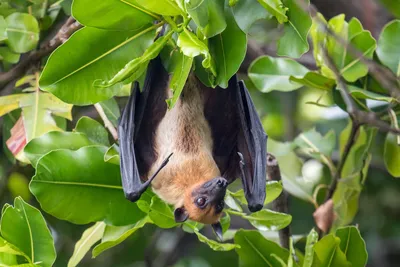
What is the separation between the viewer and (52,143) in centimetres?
391

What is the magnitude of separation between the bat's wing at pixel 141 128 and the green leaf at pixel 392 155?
1402 millimetres

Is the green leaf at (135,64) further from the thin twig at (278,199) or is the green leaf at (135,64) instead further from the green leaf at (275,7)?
the thin twig at (278,199)

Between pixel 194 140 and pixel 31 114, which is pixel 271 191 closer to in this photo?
pixel 194 140

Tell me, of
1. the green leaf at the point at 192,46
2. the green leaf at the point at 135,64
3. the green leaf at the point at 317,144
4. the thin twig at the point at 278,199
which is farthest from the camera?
the green leaf at the point at 317,144

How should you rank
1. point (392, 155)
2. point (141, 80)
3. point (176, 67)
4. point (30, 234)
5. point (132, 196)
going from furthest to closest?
point (392, 155), point (141, 80), point (132, 196), point (30, 234), point (176, 67)

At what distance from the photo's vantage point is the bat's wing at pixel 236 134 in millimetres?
4090

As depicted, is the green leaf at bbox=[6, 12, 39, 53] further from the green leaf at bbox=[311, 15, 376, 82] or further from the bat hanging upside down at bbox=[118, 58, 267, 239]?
the green leaf at bbox=[311, 15, 376, 82]

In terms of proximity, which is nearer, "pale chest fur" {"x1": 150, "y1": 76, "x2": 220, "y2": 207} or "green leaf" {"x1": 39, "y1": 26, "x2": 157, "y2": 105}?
"green leaf" {"x1": 39, "y1": 26, "x2": 157, "y2": 105}

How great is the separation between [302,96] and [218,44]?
15.0 feet

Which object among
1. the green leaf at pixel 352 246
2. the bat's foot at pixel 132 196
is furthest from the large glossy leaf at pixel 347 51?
the bat's foot at pixel 132 196

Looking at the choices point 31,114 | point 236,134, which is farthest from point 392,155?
point 31,114

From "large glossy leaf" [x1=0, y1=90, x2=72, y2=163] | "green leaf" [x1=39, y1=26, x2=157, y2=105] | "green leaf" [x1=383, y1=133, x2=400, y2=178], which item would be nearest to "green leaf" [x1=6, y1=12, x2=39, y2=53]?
"large glossy leaf" [x1=0, y1=90, x2=72, y2=163]

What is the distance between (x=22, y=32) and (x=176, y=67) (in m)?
1.34

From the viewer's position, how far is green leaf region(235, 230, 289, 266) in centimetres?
403
